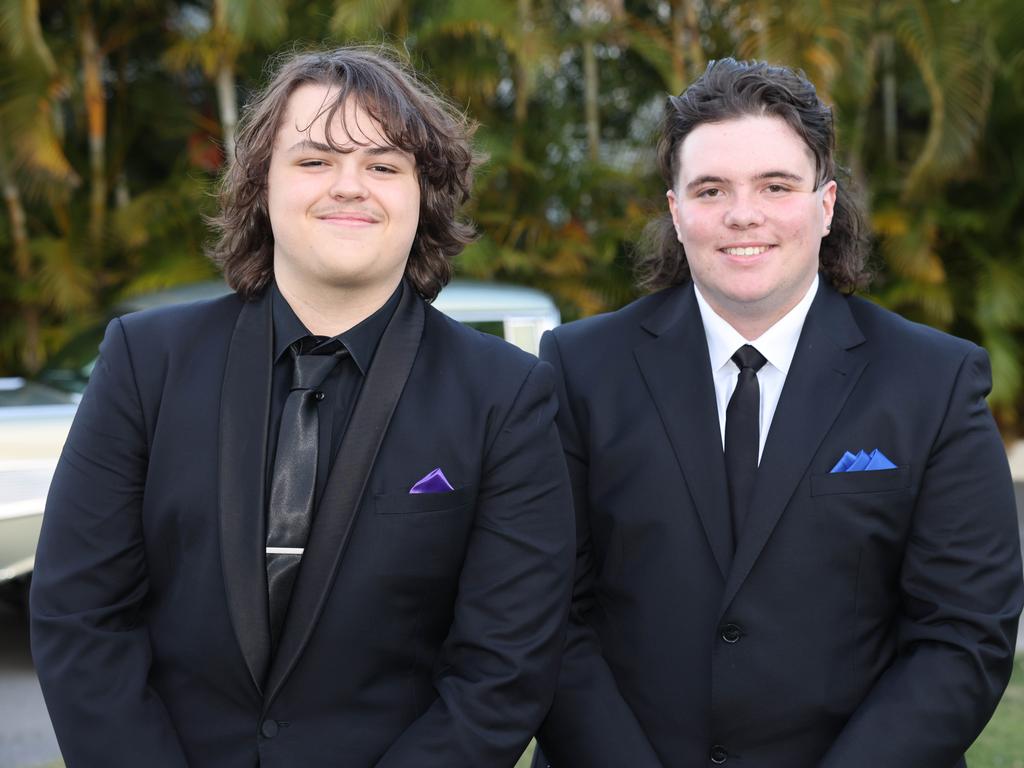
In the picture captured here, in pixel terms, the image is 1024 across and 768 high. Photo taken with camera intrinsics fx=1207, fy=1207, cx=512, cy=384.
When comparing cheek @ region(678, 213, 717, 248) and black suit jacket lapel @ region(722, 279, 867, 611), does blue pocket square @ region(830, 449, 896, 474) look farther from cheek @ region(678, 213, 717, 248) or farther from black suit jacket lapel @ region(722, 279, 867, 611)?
cheek @ region(678, 213, 717, 248)

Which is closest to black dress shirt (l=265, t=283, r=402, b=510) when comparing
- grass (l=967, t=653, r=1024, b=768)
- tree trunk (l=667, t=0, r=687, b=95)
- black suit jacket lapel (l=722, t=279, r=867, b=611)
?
black suit jacket lapel (l=722, t=279, r=867, b=611)

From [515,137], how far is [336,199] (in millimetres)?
8770

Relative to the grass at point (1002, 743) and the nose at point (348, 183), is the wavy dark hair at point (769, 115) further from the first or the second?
the grass at point (1002, 743)

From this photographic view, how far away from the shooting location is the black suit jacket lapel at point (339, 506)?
2.17 meters

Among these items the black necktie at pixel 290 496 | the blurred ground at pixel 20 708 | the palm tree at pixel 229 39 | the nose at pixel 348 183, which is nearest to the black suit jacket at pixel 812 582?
the black necktie at pixel 290 496

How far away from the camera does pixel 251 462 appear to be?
2.21m

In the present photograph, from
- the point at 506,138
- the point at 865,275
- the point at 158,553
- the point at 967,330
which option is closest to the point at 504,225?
the point at 506,138

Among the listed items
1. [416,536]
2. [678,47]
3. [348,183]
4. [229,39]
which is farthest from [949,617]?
[678,47]

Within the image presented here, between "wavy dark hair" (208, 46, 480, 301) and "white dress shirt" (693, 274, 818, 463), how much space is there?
599 mm

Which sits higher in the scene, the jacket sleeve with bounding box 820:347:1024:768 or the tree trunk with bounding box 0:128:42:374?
the jacket sleeve with bounding box 820:347:1024:768

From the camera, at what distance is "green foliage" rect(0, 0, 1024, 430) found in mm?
9672

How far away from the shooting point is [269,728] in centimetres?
219

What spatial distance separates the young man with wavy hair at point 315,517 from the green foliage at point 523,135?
6.97 m

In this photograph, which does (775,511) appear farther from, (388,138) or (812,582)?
(388,138)
